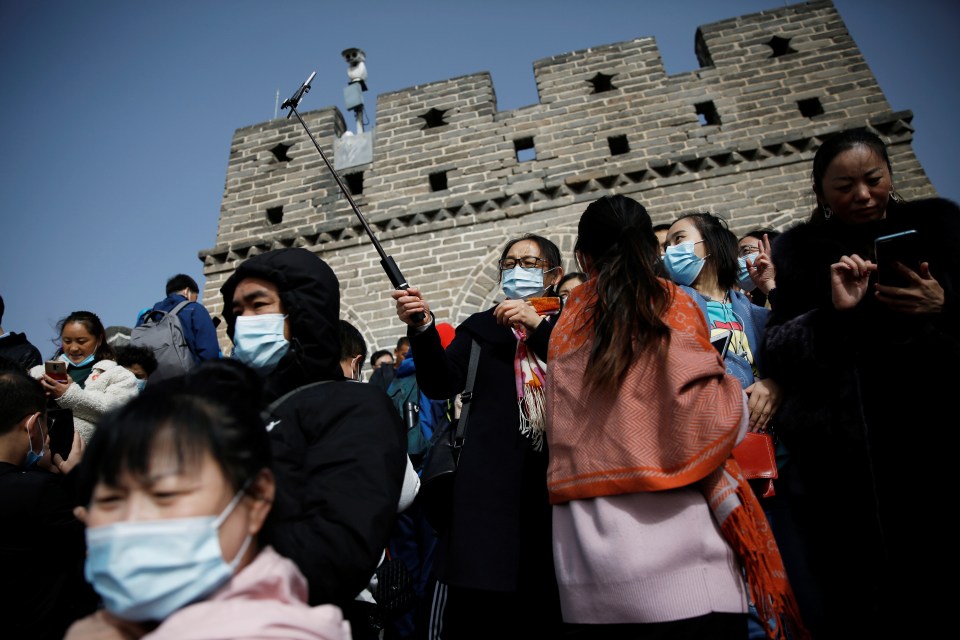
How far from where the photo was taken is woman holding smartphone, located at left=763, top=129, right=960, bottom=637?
1.63 m

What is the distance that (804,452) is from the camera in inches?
76.2

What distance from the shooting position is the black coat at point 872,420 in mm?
1632

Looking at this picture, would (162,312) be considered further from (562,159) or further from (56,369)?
(562,159)

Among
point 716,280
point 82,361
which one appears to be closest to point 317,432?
point 716,280

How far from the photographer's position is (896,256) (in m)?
1.75

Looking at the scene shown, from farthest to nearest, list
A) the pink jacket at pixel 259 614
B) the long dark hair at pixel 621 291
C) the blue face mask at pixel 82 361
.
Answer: the blue face mask at pixel 82 361
the long dark hair at pixel 621 291
the pink jacket at pixel 259 614

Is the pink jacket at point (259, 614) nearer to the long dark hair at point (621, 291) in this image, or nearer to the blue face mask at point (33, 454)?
the long dark hair at point (621, 291)

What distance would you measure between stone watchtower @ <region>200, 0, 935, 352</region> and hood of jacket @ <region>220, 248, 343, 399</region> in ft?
17.9

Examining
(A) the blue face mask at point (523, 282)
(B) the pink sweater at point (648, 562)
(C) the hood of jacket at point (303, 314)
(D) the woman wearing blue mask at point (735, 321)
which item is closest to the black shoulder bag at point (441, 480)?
(C) the hood of jacket at point (303, 314)

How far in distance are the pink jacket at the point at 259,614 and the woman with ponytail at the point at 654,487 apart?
0.67 meters

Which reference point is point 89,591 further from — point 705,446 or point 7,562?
point 705,446

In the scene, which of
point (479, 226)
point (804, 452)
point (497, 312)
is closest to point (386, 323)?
point (479, 226)

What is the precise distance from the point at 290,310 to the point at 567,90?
776 centimetres

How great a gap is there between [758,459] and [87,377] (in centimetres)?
395
